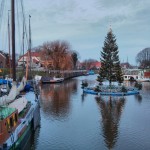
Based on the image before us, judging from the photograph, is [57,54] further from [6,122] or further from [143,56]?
[6,122]

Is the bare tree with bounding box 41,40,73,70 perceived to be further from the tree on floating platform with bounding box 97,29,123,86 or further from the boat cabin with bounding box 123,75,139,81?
the tree on floating platform with bounding box 97,29,123,86

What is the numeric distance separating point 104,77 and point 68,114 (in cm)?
2574

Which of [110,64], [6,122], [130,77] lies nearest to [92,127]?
[6,122]

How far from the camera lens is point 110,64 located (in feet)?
182

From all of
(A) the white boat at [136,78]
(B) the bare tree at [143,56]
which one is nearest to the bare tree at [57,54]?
(A) the white boat at [136,78]

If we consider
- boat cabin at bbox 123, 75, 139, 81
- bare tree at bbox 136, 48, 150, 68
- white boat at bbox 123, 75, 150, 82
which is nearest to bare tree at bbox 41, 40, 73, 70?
boat cabin at bbox 123, 75, 139, 81

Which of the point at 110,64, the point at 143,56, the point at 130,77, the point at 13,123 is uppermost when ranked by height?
the point at 143,56

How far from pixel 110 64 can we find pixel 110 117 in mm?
26873

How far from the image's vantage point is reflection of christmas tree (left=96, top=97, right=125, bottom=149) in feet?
70.5

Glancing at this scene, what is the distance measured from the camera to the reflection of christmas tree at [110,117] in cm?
2150

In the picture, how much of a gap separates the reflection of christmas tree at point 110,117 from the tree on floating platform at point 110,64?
485 inches

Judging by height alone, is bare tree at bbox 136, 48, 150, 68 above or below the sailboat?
above

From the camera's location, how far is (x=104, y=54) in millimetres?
55312

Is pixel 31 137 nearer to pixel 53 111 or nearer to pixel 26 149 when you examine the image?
pixel 26 149
